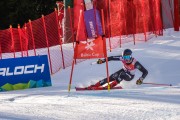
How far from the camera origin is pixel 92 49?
398 inches

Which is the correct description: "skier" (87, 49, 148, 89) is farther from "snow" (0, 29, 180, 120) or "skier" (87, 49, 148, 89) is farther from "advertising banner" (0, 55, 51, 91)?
"advertising banner" (0, 55, 51, 91)

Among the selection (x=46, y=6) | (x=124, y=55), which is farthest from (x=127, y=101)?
(x=46, y=6)

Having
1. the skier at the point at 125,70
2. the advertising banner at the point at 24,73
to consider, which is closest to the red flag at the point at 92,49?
the skier at the point at 125,70

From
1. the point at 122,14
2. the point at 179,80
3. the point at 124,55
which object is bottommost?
the point at 179,80

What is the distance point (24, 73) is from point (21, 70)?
0.14m

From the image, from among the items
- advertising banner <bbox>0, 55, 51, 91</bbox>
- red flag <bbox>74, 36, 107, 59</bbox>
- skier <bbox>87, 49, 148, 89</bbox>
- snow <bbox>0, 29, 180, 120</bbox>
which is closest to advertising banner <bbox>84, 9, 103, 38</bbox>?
snow <bbox>0, 29, 180, 120</bbox>

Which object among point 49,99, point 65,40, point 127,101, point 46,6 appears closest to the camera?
point 127,101

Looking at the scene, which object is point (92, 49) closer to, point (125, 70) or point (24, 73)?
point (125, 70)

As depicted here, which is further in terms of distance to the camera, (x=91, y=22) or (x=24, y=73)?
(x=91, y=22)

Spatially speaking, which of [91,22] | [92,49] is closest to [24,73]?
[92,49]

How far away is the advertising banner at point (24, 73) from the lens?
13156 mm

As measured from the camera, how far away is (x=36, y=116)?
23.4 ft

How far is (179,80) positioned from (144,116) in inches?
226

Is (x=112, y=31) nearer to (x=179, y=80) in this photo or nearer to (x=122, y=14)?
(x=122, y=14)
